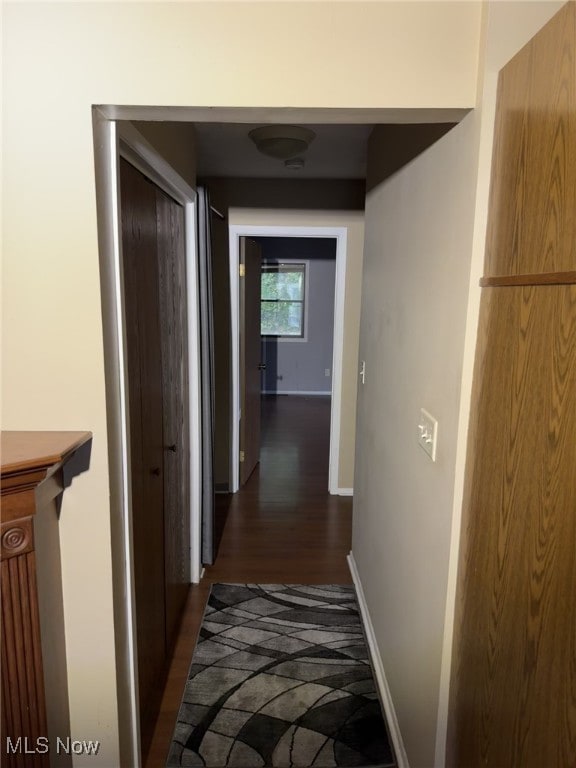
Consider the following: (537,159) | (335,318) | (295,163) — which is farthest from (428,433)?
(335,318)

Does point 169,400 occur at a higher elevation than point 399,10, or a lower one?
lower

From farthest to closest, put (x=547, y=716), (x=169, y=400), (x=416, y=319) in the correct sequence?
(x=169, y=400)
(x=416, y=319)
(x=547, y=716)

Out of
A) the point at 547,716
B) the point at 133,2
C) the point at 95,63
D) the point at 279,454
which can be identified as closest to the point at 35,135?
the point at 95,63

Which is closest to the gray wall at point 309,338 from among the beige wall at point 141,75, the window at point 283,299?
the window at point 283,299

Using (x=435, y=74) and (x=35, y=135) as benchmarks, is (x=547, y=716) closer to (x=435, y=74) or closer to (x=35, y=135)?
(x=435, y=74)

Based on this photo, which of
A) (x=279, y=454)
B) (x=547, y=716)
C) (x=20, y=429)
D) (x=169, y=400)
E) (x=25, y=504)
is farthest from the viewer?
(x=279, y=454)

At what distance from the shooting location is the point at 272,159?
3.16 meters

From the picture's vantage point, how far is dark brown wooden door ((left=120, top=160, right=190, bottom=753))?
166 cm

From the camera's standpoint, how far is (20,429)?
130 cm

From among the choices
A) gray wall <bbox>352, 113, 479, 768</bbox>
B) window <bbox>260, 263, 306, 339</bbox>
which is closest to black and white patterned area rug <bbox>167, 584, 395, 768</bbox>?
gray wall <bbox>352, 113, 479, 768</bbox>

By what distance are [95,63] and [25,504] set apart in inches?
40.0

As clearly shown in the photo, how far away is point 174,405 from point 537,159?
5.91ft

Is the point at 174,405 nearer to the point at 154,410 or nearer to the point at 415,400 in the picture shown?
the point at 154,410

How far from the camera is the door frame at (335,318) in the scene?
381 centimetres
